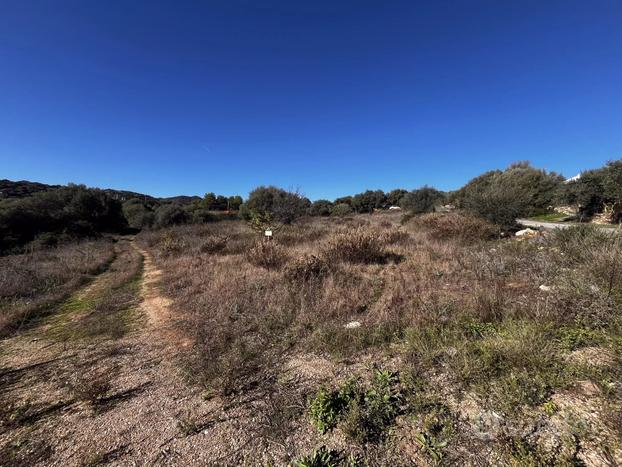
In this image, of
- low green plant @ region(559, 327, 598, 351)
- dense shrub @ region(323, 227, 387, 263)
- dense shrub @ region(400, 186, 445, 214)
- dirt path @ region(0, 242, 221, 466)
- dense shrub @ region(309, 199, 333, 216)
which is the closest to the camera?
dirt path @ region(0, 242, 221, 466)

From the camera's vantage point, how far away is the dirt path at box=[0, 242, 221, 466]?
2.04 metres

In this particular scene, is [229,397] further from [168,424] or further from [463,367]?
[463,367]

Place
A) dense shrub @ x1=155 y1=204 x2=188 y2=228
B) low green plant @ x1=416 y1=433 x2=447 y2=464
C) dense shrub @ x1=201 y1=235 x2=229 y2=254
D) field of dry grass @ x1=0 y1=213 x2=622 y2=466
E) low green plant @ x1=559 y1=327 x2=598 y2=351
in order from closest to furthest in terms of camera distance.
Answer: low green plant @ x1=416 y1=433 x2=447 y2=464
field of dry grass @ x1=0 y1=213 x2=622 y2=466
low green plant @ x1=559 y1=327 x2=598 y2=351
dense shrub @ x1=201 y1=235 x2=229 y2=254
dense shrub @ x1=155 y1=204 x2=188 y2=228

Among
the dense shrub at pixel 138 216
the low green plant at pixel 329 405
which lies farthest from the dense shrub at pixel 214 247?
the dense shrub at pixel 138 216

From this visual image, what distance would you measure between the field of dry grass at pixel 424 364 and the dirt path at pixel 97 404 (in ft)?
0.93

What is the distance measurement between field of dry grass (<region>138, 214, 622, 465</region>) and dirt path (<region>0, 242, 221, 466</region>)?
283 millimetres

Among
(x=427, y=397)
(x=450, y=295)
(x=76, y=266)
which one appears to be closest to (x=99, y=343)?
(x=427, y=397)

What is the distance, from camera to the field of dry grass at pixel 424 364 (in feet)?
5.99

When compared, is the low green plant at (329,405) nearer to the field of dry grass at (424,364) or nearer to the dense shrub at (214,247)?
the field of dry grass at (424,364)

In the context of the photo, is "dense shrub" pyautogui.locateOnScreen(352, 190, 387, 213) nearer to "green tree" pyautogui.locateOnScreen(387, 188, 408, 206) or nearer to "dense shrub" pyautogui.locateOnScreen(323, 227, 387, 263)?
"green tree" pyautogui.locateOnScreen(387, 188, 408, 206)

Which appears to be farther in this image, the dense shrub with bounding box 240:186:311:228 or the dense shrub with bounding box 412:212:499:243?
the dense shrub with bounding box 240:186:311:228

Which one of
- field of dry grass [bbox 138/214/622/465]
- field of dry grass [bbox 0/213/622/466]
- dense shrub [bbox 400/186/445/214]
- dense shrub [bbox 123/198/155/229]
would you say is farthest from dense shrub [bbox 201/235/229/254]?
dense shrub [bbox 123/198/155/229]

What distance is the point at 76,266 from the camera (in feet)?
33.7

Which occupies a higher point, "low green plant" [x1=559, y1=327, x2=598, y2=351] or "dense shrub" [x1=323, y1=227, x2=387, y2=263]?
"dense shrub" [x1=323, y1=227, x2=387, y2=263]
